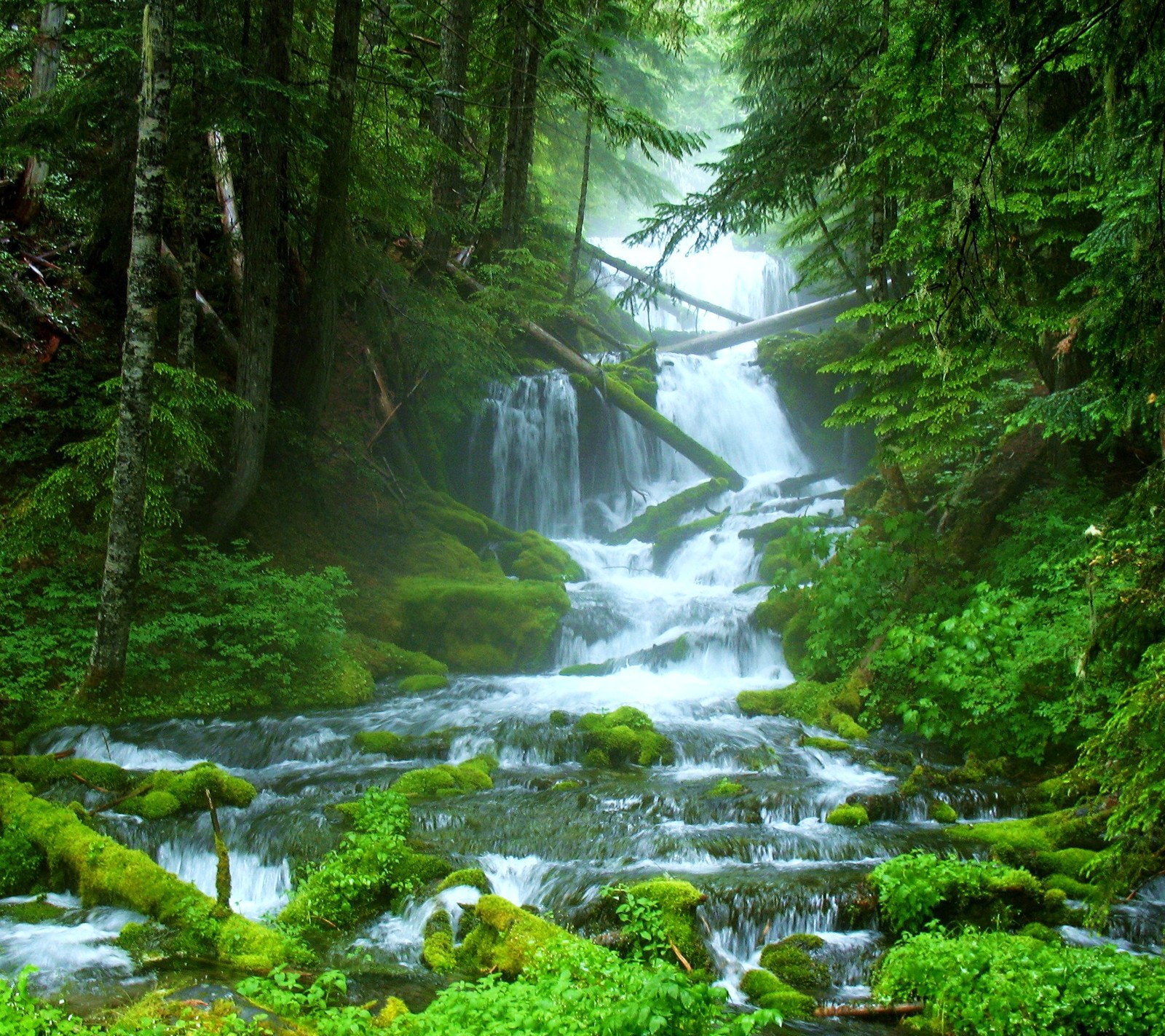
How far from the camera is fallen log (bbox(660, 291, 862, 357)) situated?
21.4 metres

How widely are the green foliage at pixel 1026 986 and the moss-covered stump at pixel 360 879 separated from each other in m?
3.07

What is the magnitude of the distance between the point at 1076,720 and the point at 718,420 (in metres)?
15.1

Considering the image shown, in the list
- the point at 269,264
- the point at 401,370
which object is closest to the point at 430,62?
the point at 401,370

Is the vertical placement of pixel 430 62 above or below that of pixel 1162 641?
above

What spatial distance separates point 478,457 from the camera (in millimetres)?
17812

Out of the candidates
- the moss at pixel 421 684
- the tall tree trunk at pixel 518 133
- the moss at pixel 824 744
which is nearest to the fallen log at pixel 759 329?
A: the tall tree trunk at pixel 518 133

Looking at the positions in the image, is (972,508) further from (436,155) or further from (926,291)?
Result: (436,155)

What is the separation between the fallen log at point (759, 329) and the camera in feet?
70.3

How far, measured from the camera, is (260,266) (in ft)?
32.4

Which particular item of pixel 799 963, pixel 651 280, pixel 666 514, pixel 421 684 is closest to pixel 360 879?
pixel 799 963

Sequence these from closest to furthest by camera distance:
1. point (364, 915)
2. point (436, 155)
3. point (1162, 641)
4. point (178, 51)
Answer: point (1162, 641)
point (364, 915)
point (178, 51)
point (436, 155)

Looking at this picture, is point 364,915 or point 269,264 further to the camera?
point 269,264

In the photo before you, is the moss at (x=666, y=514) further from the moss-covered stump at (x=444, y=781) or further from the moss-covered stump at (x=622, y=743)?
the moss-covered stump at (x=444, y=781)

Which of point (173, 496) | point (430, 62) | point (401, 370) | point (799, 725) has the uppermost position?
point (430, 62)
